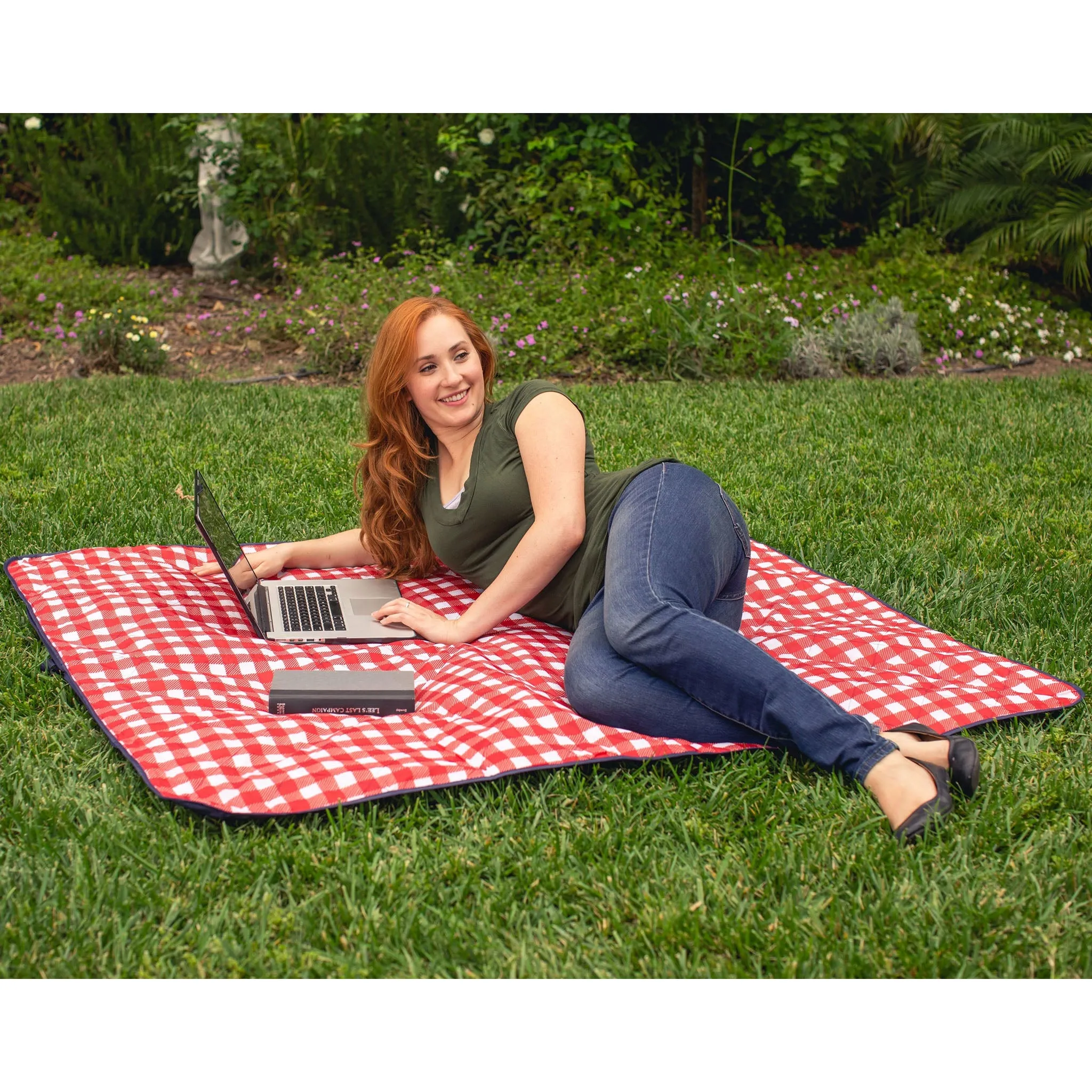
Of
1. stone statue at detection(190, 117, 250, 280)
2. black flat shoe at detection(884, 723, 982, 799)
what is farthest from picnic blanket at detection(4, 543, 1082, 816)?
stone statue at detection(190, 117, 250, 280)

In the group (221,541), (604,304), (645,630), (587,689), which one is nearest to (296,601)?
(221,541)

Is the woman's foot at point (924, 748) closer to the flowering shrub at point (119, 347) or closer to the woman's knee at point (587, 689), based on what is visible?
the woman's knee at point (587, 689)

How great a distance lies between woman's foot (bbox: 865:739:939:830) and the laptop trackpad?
5.59 feet

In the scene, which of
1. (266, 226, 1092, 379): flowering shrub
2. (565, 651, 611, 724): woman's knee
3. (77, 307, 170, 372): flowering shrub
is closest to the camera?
(565, 651, 611, 724): woman's knee

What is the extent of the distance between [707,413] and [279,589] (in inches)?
132

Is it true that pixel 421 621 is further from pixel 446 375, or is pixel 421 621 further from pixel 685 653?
pixel 685 653

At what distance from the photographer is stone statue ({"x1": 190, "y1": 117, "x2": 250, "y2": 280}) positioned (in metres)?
9.73

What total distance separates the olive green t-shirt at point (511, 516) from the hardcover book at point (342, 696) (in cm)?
59

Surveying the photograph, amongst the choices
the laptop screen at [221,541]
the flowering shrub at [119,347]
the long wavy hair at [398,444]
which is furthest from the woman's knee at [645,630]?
the flowering shrub at [119,347]

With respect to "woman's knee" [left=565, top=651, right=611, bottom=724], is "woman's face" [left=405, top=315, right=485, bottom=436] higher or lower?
higher

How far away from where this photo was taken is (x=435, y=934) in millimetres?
2004

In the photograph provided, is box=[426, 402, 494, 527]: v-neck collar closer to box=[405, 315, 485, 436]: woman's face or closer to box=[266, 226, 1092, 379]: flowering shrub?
box=[405, 315, 485, 436]: woman's face

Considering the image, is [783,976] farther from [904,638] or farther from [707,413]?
[707,413]

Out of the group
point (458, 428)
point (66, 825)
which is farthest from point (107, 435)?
point (66, 825)
